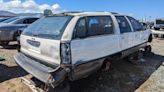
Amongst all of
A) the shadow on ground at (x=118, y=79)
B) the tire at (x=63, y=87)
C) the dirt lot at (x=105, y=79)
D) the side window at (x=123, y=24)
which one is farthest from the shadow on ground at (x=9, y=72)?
the side window at (x=123, y=24)

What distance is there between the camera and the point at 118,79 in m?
5.82

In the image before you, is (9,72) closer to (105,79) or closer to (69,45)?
(105,79)

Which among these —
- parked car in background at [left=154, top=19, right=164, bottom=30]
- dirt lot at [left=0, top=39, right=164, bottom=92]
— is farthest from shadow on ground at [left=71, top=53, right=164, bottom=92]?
parked car in background at [left=154, top=19, right=164, bottom=30]

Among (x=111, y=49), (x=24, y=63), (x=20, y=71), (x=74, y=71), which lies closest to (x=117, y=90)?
(x=111, y=49)

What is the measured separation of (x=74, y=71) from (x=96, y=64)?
800mm

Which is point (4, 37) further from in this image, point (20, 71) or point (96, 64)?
point (96, 64)

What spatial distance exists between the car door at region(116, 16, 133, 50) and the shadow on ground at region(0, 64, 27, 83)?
3.07 meters

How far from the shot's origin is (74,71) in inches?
163

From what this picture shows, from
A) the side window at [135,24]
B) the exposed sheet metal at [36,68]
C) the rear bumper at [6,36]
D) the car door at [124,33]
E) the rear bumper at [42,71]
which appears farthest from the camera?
the rear bumper at [6,36]

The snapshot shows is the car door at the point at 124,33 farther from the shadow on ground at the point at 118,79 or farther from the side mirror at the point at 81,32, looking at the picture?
the side mirror at the point at 81,32

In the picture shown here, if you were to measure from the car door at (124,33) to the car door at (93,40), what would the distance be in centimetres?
35

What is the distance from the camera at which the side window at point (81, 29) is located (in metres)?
4.29

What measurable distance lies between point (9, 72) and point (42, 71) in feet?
8.13

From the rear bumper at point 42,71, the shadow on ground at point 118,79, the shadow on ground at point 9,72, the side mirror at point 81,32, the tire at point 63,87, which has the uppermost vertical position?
the side mirror at point 81,32
